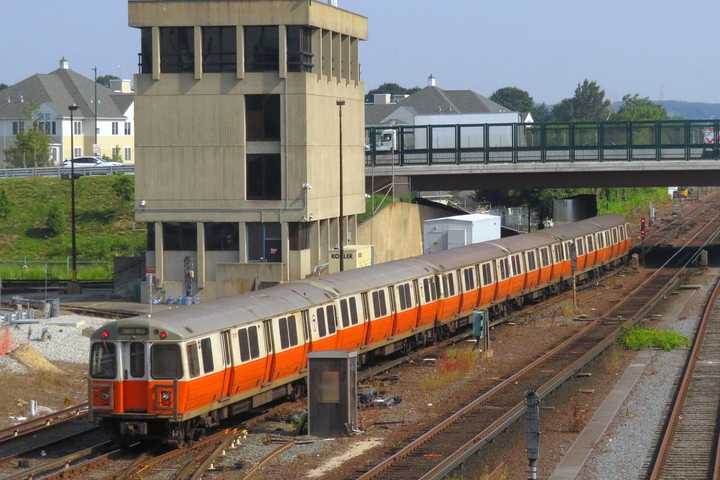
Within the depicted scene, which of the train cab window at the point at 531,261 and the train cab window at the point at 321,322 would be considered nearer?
the train cab window at the point at 321,322

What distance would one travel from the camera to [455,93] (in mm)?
136125

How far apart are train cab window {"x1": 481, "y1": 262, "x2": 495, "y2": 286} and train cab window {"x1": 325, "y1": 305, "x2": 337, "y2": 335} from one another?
488 inches

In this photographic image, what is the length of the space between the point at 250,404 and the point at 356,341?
5.35 m

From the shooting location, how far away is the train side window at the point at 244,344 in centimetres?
2391

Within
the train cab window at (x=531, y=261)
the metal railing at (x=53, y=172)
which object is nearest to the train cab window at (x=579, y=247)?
the train cab window at (x=531, y=261)

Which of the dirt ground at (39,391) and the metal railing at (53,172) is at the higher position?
the metal railing at (53,172)

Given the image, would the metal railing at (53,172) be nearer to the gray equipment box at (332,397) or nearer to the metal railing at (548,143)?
the metal railing at (548,143)

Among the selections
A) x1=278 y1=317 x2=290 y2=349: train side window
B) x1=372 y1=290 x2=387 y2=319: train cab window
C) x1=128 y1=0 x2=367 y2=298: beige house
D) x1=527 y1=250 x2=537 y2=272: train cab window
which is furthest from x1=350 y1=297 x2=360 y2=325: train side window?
x1=128 y1=0 x2=367 y2=298: beige house

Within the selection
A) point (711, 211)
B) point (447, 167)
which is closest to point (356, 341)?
point (447, 167)

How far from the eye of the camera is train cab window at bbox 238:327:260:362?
2395 cm

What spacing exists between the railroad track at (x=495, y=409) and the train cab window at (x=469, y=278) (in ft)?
11.0

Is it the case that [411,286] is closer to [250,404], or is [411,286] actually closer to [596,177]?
[250,404]

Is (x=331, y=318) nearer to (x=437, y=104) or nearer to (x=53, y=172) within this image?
(x=53, y=172)

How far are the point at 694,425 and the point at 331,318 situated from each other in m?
8.00
